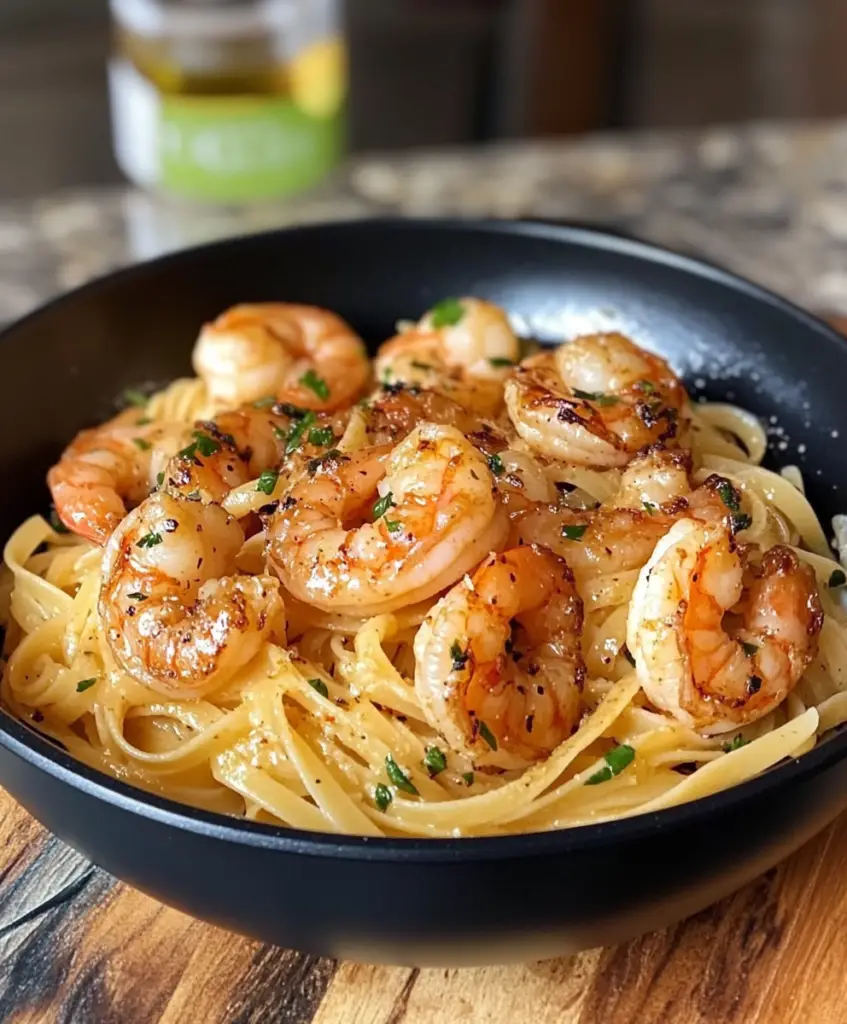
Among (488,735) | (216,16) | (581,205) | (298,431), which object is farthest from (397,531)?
(581,205)

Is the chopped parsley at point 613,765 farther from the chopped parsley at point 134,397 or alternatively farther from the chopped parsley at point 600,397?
the chopped parsley at point 134,397

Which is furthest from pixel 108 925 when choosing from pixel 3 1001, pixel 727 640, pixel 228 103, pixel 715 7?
pixel 715 7

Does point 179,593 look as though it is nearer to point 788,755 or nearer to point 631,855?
point 631,855

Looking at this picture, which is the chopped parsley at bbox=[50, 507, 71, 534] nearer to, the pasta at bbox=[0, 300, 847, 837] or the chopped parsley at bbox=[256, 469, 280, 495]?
the pasta at bbox=[0, 300, 847, 837]

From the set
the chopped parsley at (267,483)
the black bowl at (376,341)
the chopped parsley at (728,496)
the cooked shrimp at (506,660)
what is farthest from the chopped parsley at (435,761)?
the chopped parsley at (728,496)

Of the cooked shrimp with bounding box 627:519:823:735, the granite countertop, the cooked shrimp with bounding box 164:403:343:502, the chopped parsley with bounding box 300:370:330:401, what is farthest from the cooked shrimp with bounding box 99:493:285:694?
the granite countertop

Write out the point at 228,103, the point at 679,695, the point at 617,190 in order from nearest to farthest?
the point at 679,695
the point at 228,103
the point at 617,190

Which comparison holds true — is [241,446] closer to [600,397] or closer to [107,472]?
[107,472]
